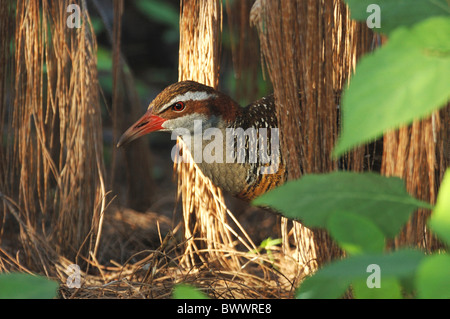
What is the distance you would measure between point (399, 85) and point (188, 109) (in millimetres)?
1241

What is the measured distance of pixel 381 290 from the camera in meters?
0.73

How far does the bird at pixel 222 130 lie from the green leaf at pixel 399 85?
1105 mm

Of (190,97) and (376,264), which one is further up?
Answer: (190,97)

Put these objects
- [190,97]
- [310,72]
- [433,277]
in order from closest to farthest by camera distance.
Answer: [433,277]
[310,72]
[190,97]

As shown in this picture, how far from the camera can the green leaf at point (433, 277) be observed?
1.99ft

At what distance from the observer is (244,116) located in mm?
1864

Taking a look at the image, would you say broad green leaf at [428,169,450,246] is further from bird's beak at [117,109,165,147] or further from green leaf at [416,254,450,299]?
bird's beak at [117,109,165,147]

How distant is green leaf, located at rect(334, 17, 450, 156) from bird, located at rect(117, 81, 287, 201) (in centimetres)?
110

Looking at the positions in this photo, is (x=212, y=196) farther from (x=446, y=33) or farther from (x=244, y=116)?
(x=446, y=33)

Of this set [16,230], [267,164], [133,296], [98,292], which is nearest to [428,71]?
[267,164]

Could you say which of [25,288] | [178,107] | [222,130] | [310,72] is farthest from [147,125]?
[25,288]

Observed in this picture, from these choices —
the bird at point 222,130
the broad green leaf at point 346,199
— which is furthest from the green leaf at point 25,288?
the bird at point 222,130

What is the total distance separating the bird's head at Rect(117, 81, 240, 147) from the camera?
1.81m

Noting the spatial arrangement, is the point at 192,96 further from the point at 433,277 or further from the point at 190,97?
the point at 433,277
